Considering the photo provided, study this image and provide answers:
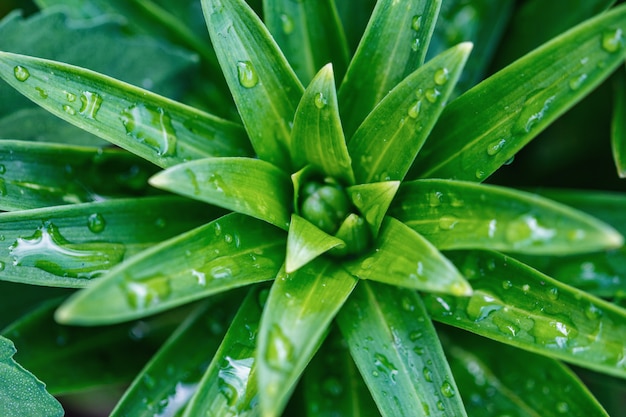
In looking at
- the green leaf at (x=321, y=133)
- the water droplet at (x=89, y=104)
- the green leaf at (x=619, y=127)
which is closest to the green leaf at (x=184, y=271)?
the green leaf at (x=321, y=133)

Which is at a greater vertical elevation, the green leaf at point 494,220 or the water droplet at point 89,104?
the water droplet at point 89,104

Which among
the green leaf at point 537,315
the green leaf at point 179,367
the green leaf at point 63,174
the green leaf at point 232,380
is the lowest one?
the green leaf at point 179,367

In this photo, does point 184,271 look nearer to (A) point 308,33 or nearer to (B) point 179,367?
(B) point 179,367

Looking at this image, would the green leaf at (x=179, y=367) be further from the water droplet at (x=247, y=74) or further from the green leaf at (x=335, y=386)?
the water droplet at (x=247, y=74)

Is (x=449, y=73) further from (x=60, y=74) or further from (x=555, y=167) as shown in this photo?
(x=555, y=167)

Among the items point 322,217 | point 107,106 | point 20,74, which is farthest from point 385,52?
point 20,74

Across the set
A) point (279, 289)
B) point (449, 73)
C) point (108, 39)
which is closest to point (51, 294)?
point (108, 39)
